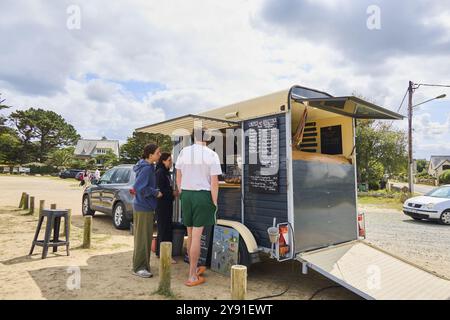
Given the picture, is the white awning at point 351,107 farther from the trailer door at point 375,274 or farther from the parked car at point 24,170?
the parked car at point 24,170

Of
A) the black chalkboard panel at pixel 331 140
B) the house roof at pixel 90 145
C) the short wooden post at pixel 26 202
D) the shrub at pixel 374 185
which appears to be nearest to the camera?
the black chalkboard panel at pixel 331 140

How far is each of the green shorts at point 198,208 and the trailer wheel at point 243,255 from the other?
22.0 inches

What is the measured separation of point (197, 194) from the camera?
406 cm

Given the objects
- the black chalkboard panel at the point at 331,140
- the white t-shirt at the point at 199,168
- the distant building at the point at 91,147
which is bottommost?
the white t-shirt at the point at 199,168

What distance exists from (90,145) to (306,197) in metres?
67.6

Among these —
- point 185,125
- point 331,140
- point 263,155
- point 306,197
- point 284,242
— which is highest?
point 185,125

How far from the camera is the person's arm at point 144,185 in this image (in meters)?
4.33

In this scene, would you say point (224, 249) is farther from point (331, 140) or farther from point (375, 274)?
point (331, 140)

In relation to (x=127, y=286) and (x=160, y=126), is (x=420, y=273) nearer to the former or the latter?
(x=127, y=286)

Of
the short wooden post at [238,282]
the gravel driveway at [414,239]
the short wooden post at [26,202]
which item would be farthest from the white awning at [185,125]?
the short wooden post at [26,202]

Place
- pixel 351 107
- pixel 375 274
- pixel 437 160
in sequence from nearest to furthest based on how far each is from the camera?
Answer: pixel 375 274, pixel 351 107, pixel 437 160

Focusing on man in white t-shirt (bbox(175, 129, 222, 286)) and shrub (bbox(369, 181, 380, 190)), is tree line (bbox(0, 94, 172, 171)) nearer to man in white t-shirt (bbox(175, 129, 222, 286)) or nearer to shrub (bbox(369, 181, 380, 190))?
shrub (bbox(369, 181, 380, 190))

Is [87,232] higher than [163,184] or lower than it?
lower

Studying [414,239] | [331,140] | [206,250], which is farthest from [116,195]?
[414,239]
